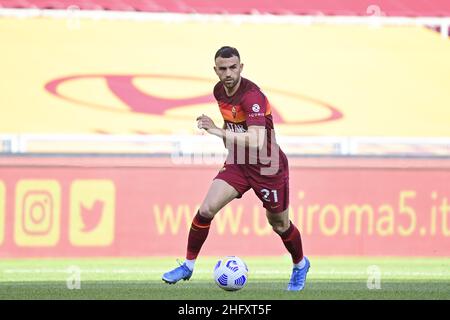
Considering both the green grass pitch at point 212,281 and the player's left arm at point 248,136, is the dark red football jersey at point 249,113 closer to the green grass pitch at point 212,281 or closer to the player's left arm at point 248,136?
the player's left arm at point 248,136

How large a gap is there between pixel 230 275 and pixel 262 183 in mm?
882

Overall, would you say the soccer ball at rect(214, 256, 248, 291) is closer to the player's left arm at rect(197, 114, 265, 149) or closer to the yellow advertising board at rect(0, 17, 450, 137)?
the player's left arm at rect(197, 114, 265, 149)

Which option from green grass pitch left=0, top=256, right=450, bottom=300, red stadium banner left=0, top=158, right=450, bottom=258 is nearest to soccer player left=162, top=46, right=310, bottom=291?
green grass pitch left=0, top=256, right=450, bottom=300

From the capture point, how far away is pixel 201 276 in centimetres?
1195

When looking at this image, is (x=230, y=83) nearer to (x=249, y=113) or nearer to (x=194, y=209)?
(x=249, y=113)

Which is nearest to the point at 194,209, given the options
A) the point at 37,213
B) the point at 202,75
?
the point at 37,213

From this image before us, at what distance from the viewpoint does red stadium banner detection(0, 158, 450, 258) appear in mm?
14578

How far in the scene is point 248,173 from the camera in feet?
32.1

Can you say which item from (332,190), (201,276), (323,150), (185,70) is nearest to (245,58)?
(185,70)

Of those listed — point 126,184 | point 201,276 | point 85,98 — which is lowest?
point 201,276

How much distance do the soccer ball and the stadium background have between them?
5442 millimetres
